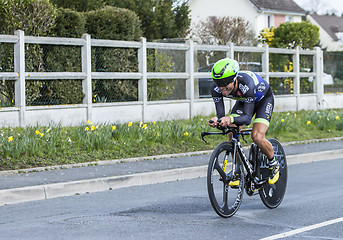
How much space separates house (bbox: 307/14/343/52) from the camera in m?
83.9

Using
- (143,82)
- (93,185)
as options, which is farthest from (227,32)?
(93,185)

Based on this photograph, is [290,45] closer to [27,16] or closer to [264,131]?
[27,16]

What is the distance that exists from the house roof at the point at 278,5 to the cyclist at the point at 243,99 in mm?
49027

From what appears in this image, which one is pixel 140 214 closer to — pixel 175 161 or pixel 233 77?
pixel 233 77

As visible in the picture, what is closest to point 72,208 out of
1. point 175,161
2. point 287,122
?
point 175,161

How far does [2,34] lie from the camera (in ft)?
45.9

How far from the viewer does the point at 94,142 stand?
40.9 feet

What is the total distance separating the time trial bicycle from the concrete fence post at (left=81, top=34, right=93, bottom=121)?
741 cm

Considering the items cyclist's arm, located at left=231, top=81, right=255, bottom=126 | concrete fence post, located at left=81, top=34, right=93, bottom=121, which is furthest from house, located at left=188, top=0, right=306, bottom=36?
cyclist's arm, located at left=231, top=81, right=255, bottom=126

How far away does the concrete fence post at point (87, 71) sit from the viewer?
14938 millimetres

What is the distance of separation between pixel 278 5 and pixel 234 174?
53.7 m

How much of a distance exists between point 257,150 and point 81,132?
551cm

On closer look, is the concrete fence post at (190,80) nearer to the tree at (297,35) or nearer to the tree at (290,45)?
the tree at (290,45)

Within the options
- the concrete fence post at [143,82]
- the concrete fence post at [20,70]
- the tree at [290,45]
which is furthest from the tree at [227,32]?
the concrete fence post at [20,70]
